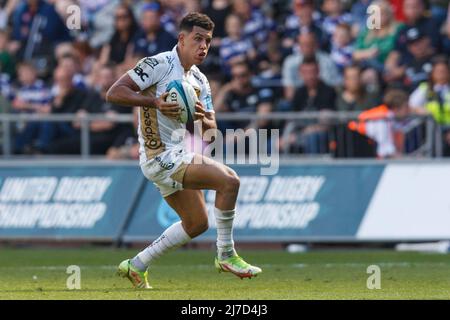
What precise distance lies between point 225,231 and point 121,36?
1130 centimetres

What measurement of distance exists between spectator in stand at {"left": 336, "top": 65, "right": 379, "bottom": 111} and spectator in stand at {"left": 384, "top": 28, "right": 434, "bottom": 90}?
1.81 ft

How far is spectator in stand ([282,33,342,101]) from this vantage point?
20391 millimetres

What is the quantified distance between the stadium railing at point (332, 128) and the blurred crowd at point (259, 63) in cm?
3

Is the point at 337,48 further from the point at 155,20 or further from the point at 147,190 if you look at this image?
the point at 147,190

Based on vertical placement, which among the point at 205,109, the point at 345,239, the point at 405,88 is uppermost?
the point at 205,109

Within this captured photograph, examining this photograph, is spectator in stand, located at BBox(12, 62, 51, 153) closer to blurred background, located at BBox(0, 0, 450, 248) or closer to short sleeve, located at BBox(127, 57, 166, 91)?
blurred background, located at BBox(0, 0, 450, 248)

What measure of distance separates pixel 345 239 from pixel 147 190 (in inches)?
117

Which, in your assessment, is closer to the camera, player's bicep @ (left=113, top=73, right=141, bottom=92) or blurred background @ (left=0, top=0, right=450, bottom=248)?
player's bicep @ (left=113, top=73, right=141, bottom=92)

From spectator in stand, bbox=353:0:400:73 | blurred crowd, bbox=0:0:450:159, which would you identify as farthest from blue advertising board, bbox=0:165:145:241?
spectator in stand, bbox=353:0:400:73

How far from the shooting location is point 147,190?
1816 centimetres

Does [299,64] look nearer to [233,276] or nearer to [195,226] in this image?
[233,276]

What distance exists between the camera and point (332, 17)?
21484 mm
